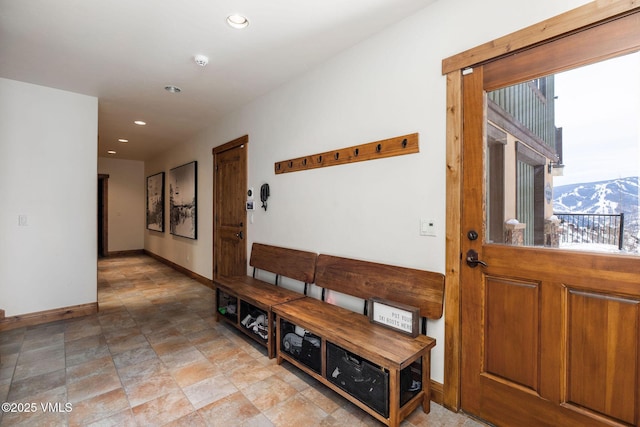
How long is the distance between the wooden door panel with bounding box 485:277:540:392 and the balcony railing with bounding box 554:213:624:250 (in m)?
0.32

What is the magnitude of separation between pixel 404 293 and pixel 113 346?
108 inches

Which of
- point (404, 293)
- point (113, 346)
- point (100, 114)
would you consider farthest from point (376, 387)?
point (100, 114)

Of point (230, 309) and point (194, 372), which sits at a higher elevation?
point (230, 309)

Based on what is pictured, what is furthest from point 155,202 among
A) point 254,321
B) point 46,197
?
point 254,321

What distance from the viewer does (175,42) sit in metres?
2.54

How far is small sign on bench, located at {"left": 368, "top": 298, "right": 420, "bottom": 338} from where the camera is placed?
192 cm

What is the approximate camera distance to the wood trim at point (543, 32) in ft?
4.61

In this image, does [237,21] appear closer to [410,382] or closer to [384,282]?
[384,282]

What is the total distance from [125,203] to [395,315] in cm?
849

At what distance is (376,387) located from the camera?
70.3 inches

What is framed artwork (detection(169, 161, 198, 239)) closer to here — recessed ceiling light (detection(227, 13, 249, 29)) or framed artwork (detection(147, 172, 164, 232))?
framed artwork (detection(147, 172, 164, 232))

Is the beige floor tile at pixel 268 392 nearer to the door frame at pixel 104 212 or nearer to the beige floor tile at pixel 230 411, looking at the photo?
the beige floor tile at pixel 230 411

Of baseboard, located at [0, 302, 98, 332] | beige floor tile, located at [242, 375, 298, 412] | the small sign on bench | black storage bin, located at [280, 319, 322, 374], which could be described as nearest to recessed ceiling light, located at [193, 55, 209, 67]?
black storage bin, located at [280, 319, 322, 374]

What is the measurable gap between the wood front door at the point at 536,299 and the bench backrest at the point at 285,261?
1.42 meters
